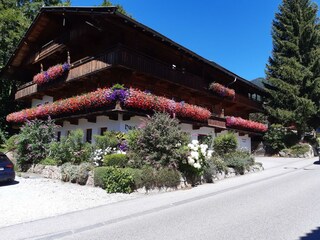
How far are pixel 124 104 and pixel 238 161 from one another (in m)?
6.75

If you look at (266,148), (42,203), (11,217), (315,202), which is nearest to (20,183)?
(42,203)

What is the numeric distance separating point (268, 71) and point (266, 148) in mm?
7918

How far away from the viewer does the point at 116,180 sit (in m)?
11.6

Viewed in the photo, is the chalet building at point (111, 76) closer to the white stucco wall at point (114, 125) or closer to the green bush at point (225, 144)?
the white stucco wall at point (114, 125)

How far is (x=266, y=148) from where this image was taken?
2966 centimetres

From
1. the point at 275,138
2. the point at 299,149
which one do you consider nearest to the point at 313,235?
the point at 299,149

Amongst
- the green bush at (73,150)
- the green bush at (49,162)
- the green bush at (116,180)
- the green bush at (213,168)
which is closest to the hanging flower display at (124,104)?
the green bush at (73,150)

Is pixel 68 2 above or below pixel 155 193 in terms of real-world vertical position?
above

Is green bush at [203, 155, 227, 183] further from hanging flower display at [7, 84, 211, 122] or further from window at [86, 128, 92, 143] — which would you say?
window at [86, 128, 92, 143]

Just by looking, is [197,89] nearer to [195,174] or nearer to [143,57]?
[143,57]

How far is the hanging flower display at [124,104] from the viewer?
15891mm

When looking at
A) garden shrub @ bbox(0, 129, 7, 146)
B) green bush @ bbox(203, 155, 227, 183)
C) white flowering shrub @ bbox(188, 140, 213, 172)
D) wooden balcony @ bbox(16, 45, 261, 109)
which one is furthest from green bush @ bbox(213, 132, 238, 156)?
garden shrub @ bbox(0, 129, 7, 146)

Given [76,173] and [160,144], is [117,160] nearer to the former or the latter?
[160,144]

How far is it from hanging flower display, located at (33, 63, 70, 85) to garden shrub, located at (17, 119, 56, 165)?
432 centimetres
